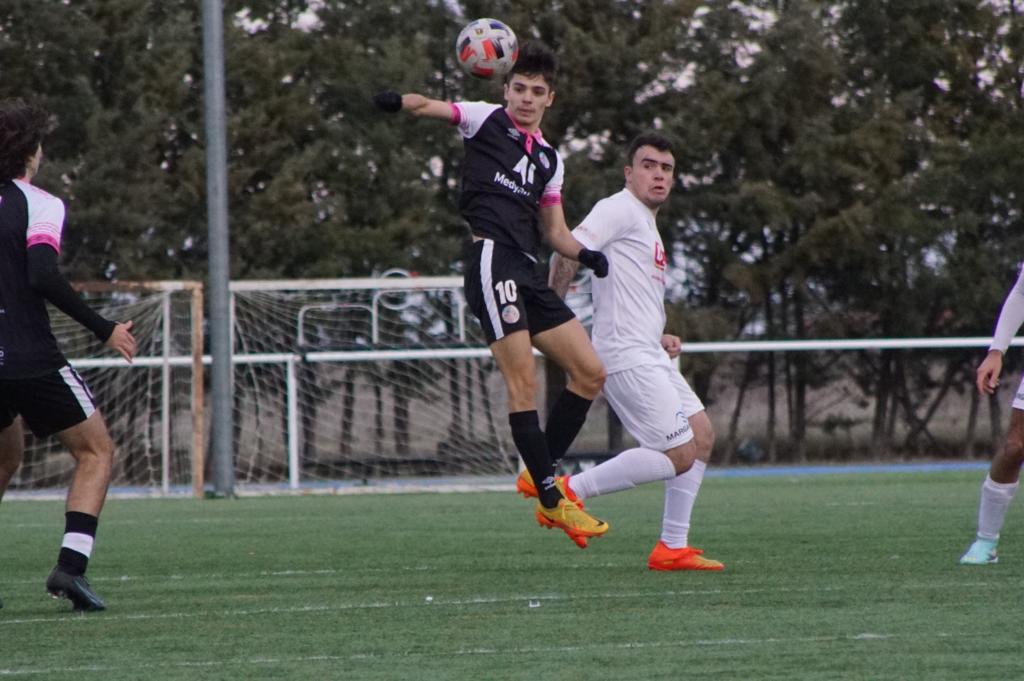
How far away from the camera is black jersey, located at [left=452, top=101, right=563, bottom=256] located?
7055 mm

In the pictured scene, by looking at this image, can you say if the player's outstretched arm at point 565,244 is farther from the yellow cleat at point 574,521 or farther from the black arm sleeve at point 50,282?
the black arm sleeve at point 50,282

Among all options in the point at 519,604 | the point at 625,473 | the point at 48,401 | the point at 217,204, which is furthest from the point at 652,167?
the point at 217,204

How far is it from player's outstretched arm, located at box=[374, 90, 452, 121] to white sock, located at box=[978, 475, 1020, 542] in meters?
2.83

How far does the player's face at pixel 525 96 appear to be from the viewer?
714 centimetres

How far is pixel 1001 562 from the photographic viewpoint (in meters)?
6.95

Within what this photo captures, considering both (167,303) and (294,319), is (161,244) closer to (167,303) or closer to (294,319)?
(294,319)

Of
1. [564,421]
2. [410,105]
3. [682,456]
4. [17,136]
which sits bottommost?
[682,456]

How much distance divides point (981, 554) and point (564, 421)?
1.94 meters

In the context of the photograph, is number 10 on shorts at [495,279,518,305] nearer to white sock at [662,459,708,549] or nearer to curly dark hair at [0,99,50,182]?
white sock at [662,459,708,549]

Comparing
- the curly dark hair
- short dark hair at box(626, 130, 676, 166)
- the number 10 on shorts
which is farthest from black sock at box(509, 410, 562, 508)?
the curly dark hair

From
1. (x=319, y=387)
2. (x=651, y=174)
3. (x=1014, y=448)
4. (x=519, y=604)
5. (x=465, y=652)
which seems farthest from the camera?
(x=319, y=387)

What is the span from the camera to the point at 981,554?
694 centimetres

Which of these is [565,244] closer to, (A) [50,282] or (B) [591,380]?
(B) [591,380]

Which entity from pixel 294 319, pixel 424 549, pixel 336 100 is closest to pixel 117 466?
pixel 294 319
